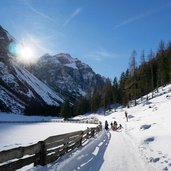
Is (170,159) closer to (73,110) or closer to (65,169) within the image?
(65,169)

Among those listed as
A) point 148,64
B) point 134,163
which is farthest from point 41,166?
point 148,64

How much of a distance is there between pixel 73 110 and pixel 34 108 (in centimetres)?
5858

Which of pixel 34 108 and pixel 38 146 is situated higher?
pixel 34 108

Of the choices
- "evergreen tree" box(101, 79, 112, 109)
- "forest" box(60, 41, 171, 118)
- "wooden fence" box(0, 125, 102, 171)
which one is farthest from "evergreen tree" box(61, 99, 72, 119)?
"wooden fence" box(0, 125, 102, 171)

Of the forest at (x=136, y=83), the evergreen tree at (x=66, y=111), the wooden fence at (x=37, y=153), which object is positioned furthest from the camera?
the evergreen tree at (x=66, y=111)

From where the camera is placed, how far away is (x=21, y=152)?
913cm

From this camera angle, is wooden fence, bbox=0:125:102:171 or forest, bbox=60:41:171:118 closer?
wooden fence, bbox=0:125:102:171

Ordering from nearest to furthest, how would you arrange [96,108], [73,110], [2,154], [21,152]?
[2,154]
[21,152]
[96,108]
[73,110]

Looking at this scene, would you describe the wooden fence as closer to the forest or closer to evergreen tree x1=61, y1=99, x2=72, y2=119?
the forest

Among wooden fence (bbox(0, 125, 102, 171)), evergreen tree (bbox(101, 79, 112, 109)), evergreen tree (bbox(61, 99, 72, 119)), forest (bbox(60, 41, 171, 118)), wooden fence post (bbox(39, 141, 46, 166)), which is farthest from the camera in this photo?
evergreen tree (bbox(61, 99, 72, 119))

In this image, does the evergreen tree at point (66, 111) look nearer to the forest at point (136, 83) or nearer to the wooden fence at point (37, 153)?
the forest at point (136, 83)

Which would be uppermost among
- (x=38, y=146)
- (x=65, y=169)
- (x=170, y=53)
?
(x=170, y=53)

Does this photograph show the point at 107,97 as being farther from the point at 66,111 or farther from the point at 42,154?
the point at 42,154

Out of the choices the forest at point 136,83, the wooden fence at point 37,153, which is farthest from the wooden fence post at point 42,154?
the forest at point 136,83
